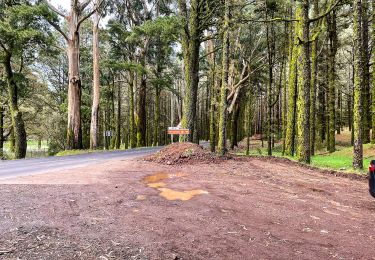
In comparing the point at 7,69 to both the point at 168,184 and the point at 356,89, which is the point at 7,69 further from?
the point at 356,89

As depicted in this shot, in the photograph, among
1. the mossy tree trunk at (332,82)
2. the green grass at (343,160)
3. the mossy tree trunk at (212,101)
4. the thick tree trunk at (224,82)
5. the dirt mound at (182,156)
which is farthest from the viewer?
the mossy tree trunk at (212,101)

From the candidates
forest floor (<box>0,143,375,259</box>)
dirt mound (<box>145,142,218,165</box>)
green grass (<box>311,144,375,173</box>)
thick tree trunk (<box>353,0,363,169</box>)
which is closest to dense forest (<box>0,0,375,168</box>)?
thick tree trunk (<box>353,0,363,169</box>)

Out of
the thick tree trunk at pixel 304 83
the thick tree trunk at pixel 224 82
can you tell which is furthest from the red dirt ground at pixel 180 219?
the thick tree trunk at pixel 224 82

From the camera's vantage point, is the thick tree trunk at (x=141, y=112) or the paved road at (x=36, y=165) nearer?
the paved road at (x=36, y=165)

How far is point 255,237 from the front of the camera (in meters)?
4.13

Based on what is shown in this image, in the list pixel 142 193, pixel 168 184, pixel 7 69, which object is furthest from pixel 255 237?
pixel 7 69

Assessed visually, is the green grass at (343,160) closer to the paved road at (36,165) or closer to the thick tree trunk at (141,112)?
the paved road at (36,165)

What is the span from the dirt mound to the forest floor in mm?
3249

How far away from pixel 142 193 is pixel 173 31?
1139cm

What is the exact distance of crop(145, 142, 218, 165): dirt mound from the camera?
1130 centimetres

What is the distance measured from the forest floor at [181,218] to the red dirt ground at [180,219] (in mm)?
13

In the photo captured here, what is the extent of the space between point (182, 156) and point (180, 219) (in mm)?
6909

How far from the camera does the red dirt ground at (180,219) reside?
3.60m

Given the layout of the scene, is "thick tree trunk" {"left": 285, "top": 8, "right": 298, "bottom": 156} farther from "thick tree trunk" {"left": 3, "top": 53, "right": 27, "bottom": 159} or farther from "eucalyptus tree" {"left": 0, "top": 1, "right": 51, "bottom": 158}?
"thick tree trunk" {"left": 3, "top": 53, "right": 27, "bottom": 159}
